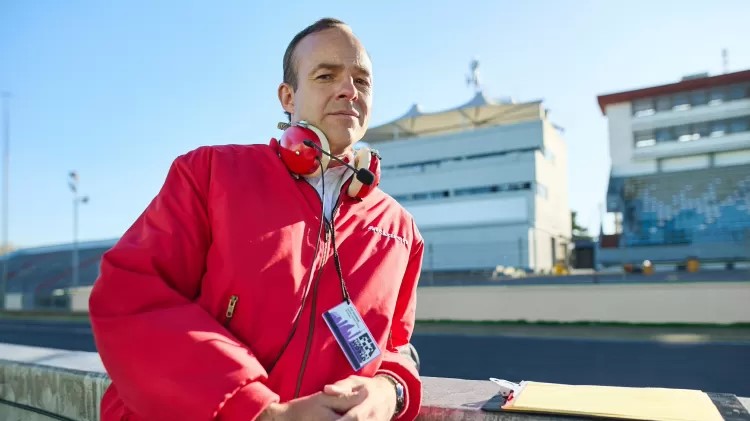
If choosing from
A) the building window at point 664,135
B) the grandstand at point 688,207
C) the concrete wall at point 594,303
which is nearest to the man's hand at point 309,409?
the concrete wall at point 594,303

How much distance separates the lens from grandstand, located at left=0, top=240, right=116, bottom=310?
27.6 meters

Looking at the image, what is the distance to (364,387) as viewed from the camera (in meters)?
1.32

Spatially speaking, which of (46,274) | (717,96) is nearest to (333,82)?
(46,274)

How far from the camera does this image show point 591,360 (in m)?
9.59

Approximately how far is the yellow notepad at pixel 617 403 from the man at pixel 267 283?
0.40m

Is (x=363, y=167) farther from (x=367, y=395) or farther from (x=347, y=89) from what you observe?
(x=367, y=395)

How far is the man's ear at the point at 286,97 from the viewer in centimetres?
174

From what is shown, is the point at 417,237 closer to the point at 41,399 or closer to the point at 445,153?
the point at 41,399

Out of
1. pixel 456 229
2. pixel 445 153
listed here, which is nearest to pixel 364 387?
pixel 456 229

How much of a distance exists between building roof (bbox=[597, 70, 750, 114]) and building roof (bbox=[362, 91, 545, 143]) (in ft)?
19.6

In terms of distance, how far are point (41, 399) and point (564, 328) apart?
43.9 ft

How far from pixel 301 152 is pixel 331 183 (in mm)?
188

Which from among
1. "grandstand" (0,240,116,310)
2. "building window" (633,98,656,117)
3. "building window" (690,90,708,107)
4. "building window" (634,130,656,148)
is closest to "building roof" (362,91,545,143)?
"building window" (633,98,656,117)

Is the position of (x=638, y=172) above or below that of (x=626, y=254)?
above
